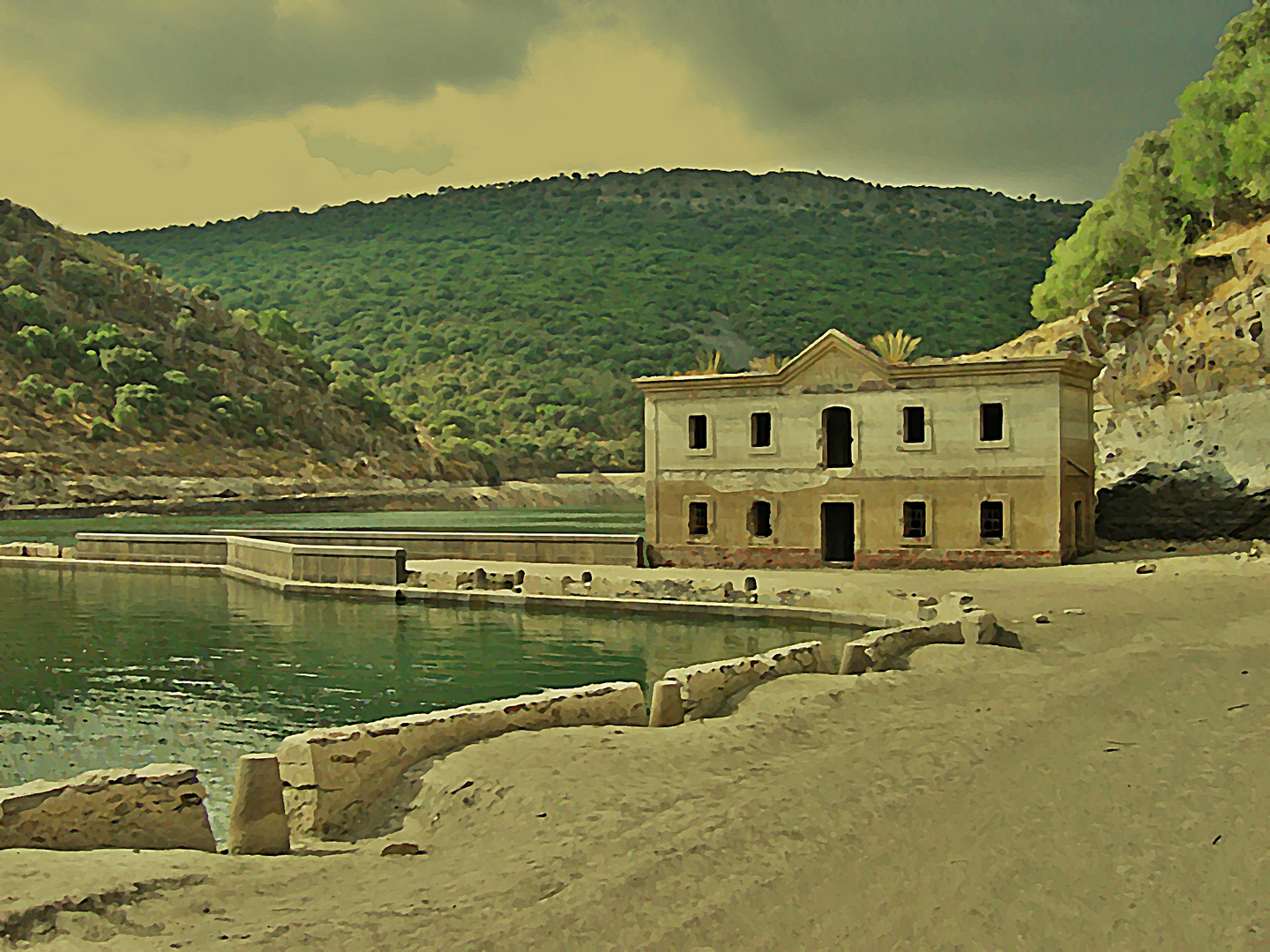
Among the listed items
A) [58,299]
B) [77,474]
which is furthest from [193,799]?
[58,299]

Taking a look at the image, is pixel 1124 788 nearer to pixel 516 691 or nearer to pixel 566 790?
pixel 566 790

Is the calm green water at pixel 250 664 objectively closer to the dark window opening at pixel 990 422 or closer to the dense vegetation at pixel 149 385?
the dark window opening at pixel 990 422

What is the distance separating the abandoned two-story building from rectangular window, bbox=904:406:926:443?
1.4 inches

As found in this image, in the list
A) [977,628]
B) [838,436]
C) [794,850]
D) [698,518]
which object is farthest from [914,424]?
[794,850]

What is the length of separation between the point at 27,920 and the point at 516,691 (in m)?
11.8

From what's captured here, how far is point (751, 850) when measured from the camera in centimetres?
688

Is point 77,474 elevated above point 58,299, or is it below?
below

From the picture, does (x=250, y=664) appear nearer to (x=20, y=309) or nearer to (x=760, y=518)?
(x=760, y=518)

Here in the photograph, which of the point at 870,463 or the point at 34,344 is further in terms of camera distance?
the point at 34,344

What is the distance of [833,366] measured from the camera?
2817cm

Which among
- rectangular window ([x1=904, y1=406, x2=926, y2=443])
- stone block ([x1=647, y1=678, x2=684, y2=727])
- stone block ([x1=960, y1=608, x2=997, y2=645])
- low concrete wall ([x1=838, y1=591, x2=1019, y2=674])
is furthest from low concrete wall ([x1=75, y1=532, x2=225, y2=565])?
stone block ([x1=647, y1=678, x2=684, y2=727])

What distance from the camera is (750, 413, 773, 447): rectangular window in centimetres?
2889

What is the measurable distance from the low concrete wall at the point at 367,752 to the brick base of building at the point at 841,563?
61.0 ft

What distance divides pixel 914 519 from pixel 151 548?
2402 centimetres
